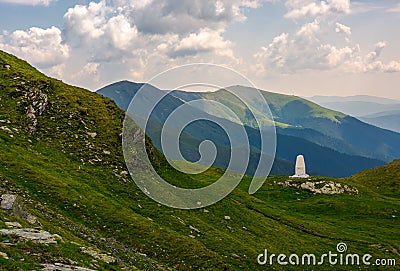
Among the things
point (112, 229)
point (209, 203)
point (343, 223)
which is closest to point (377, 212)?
point (343, 223)

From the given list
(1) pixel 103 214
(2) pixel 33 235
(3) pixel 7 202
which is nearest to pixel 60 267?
(2) pixel 33 235

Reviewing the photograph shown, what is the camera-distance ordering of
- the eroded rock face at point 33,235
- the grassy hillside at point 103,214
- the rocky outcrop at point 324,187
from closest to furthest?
the eroded rock face at point 33,235
the grassy hillside at point 103,214
the rocky outcrop at point 324,187

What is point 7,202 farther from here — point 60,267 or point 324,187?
point 324,187

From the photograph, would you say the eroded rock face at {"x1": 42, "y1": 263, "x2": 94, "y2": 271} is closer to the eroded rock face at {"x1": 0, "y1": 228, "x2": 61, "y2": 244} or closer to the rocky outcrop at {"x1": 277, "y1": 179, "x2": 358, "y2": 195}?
the eroded rock face at {"x1": 0, "y1": 228, "x2": 61, "y2": 244}

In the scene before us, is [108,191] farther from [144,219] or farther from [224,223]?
[224,223]

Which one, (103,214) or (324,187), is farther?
(324,187)

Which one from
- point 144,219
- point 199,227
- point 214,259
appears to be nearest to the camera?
point 214,259

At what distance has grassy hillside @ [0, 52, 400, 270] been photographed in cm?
3036

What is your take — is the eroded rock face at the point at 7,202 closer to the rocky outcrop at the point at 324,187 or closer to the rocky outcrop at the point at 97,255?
the rocky outcrop at the point at 97,255

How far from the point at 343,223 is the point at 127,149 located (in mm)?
46419

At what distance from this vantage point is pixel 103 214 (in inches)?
1563

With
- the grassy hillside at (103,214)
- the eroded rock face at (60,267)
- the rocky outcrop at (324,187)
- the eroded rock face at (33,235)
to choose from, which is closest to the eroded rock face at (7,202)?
the grassy hillside at (103,214)

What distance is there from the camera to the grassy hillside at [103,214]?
99.6 feet

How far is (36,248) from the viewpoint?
2112 cm
